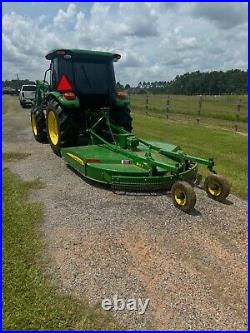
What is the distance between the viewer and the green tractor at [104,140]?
520 cm

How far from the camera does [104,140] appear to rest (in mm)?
6766

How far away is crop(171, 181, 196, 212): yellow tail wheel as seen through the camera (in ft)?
15.2

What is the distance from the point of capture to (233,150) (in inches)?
376

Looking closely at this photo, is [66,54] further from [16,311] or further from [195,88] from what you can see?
[195,88]

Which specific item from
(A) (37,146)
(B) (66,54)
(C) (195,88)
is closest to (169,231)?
(B) (66,54)

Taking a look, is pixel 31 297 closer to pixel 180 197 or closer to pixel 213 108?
pixel 180 197

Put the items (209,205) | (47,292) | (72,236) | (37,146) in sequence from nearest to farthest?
(47,292), (72,236), (209,205), (37,146)

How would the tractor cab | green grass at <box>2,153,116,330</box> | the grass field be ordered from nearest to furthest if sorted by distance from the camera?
1. green grass at <box>2,153,116,330</box>
2. the tractor cab
3. the grass field

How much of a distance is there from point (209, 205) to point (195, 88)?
6020 centimetres

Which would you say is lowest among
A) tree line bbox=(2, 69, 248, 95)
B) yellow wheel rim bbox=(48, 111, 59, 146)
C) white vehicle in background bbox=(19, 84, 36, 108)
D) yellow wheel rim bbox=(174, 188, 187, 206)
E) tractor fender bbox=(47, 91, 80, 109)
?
yellow wheel rim bbox=(174, 188, 187, 206)

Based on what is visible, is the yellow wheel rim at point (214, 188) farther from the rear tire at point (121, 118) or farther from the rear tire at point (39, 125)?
the rear tire at point (39, 125)

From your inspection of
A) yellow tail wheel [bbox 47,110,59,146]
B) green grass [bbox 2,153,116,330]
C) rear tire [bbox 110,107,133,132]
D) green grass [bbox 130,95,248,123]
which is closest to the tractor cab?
rear tire [bbox 110,107,133,132]

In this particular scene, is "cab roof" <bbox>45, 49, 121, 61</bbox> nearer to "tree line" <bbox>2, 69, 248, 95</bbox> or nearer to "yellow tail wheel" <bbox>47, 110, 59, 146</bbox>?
"yellow tail wheel" <bbox>47, 110, 59, 146</bbox>

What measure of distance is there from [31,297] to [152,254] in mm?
1321
